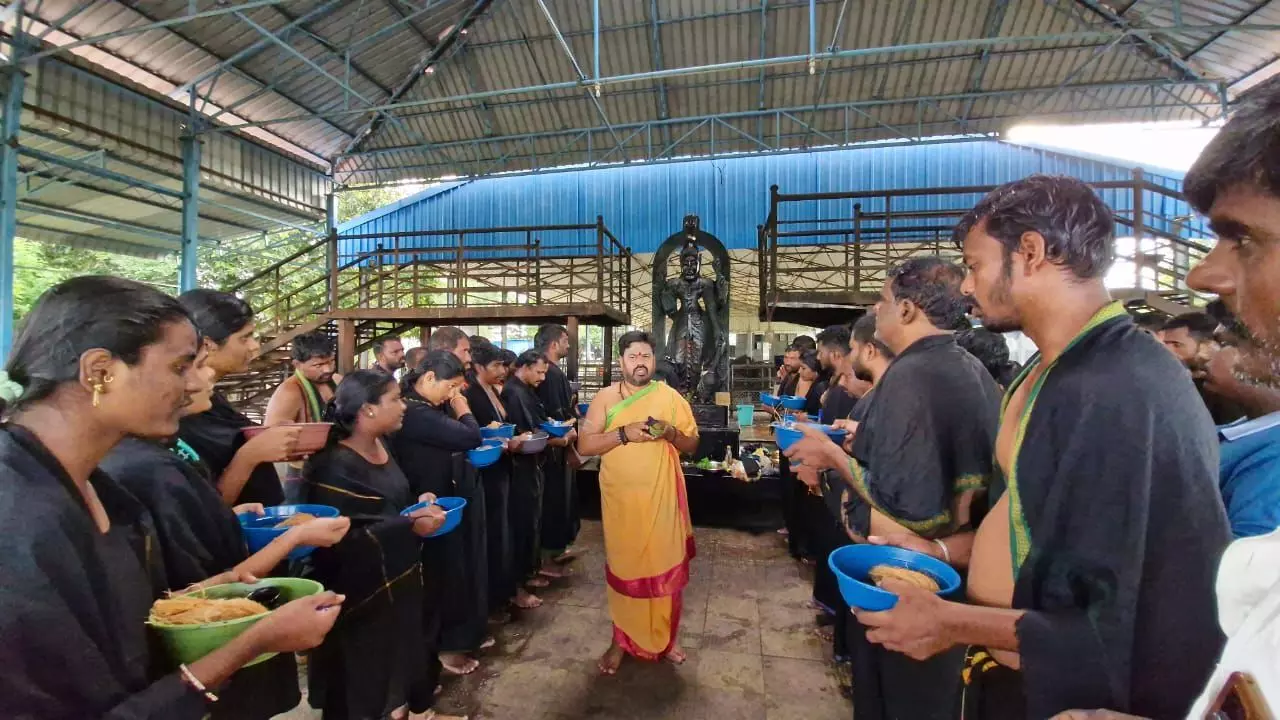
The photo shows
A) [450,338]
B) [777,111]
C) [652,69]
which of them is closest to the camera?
[450,338]

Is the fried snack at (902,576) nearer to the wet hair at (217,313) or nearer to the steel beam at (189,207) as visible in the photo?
the wet hair at (217,313)

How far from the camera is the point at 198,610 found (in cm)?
124

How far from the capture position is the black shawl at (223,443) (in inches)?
80.7

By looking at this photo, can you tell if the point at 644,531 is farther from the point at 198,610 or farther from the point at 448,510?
the point at 198,610

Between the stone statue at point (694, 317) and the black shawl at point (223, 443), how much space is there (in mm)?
5042

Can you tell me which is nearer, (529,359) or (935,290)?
(935,290)

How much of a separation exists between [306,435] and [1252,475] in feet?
9.03

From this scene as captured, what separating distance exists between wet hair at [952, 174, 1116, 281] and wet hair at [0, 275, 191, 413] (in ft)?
5.98

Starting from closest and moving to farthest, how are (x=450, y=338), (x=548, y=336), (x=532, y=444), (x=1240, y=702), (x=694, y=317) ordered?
(x=1240, y=702) → (x=532, y=444) → (x=450, y=338) → (x=548, y=336) → (x=694, y=317)

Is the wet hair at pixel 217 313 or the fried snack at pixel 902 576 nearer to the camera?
the fried snack at pixel 902 576

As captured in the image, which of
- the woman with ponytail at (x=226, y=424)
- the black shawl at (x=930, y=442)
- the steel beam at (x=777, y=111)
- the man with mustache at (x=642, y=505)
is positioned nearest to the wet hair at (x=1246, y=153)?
A: the black shawl at (x=930, y=442)

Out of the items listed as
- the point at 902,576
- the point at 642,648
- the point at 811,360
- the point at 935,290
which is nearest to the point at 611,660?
the point at 642,648

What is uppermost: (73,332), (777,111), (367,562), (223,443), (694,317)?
(777,111)

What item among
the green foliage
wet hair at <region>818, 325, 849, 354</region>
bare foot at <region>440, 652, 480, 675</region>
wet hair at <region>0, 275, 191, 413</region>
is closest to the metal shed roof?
the green foliage
